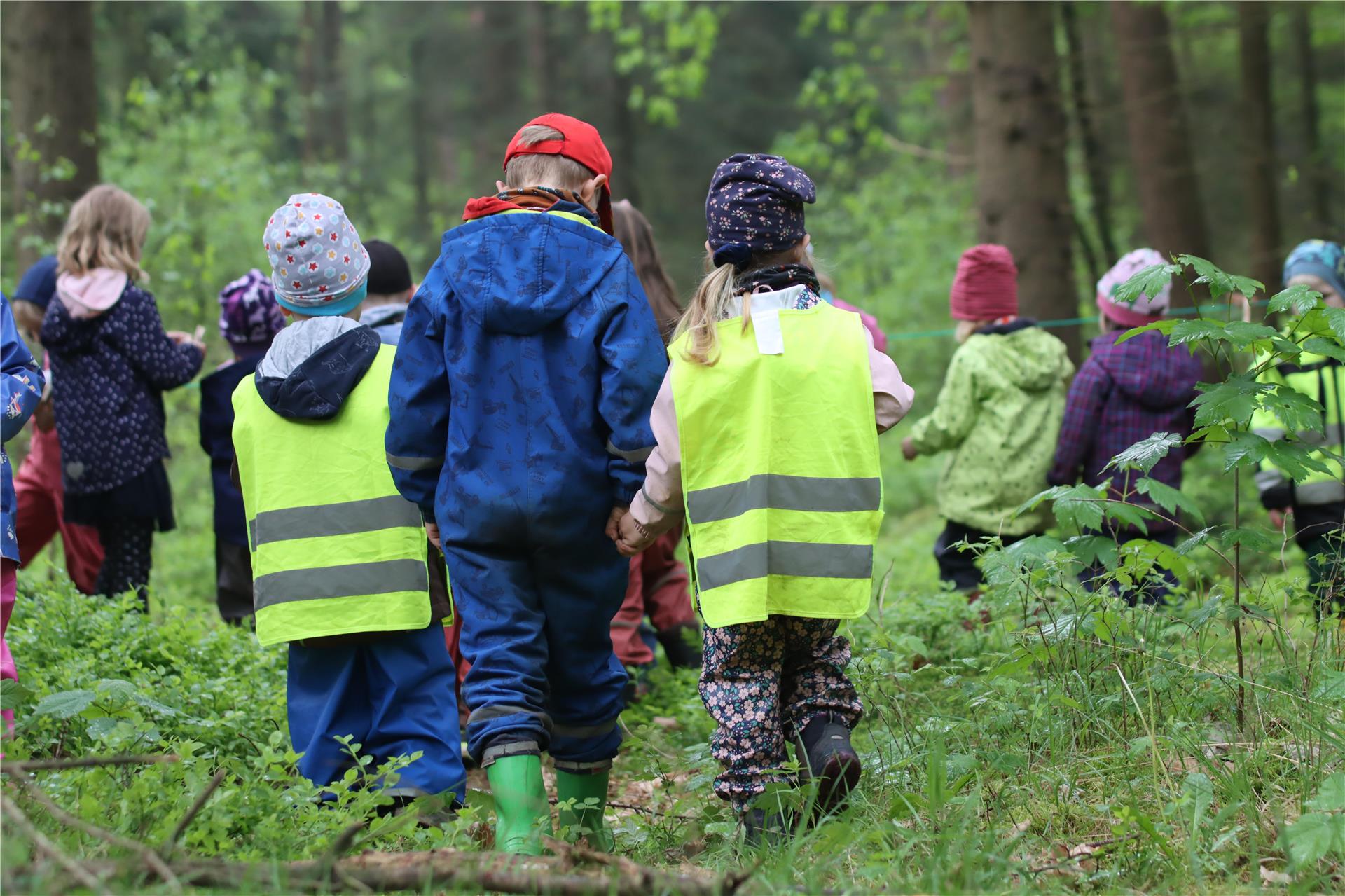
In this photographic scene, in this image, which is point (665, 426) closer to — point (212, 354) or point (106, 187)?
point (106, 187)

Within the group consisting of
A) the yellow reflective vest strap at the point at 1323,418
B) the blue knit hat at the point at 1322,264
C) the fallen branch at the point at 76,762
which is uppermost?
the blue knit hat at the point at 1322,264

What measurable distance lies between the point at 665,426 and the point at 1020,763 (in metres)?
1.36

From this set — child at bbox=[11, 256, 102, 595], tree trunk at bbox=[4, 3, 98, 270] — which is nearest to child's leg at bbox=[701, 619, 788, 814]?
child at bbox=[11, 256, 102, 595]

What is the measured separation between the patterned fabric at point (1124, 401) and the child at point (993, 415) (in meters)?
0.21

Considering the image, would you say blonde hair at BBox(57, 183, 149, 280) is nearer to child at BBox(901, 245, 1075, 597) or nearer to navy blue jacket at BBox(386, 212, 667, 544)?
navy blue jacket at BBox(386, 212, 667, 544)

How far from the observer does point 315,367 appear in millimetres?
3947

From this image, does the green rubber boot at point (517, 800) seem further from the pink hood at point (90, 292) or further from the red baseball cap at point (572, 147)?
the pink hood at point (90, 292)

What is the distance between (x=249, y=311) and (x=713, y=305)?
2.88m

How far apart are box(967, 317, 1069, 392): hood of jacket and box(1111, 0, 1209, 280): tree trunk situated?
620 cm

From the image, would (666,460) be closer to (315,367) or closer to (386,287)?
(315,367)

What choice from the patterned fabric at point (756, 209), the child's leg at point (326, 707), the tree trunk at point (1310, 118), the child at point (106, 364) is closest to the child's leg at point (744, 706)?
the patterned fabric at point (756, 209)

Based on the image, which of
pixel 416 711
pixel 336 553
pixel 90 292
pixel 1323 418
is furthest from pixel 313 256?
pixel 1323 418

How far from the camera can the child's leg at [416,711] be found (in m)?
3.95

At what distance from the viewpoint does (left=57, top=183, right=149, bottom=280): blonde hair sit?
5922 millimetres
